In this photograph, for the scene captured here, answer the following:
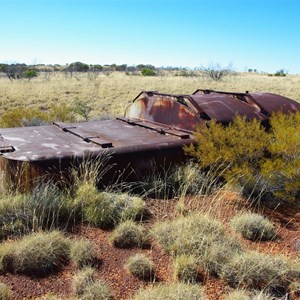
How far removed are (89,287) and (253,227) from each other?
1849 millimetres

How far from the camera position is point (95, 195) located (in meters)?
Result: 3.88

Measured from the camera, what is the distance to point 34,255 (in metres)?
3.05

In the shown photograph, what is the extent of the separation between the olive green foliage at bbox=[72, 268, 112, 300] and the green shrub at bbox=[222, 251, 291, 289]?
102 cm

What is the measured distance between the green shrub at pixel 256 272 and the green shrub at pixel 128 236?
2.88 ft

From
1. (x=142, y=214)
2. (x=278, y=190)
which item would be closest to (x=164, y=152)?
(x=142, y=214)

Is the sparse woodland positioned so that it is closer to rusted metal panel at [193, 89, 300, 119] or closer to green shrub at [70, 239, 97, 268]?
green shrub at [70, 239, 97, 268]

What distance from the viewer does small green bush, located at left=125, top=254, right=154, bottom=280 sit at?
300 cm

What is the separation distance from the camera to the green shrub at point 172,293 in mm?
2557

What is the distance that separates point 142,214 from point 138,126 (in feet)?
7.99

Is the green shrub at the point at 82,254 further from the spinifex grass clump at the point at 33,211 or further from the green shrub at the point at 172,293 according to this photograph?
the green shrub at the point at 172,293

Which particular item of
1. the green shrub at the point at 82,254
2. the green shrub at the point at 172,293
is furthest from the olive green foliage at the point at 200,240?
the green shrub at the point at 82,254

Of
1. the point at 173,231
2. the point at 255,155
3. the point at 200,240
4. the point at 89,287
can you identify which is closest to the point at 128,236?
the point at 173,231

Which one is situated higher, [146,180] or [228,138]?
[228,138]

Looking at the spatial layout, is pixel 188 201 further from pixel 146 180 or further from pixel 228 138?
pixel 228 138
